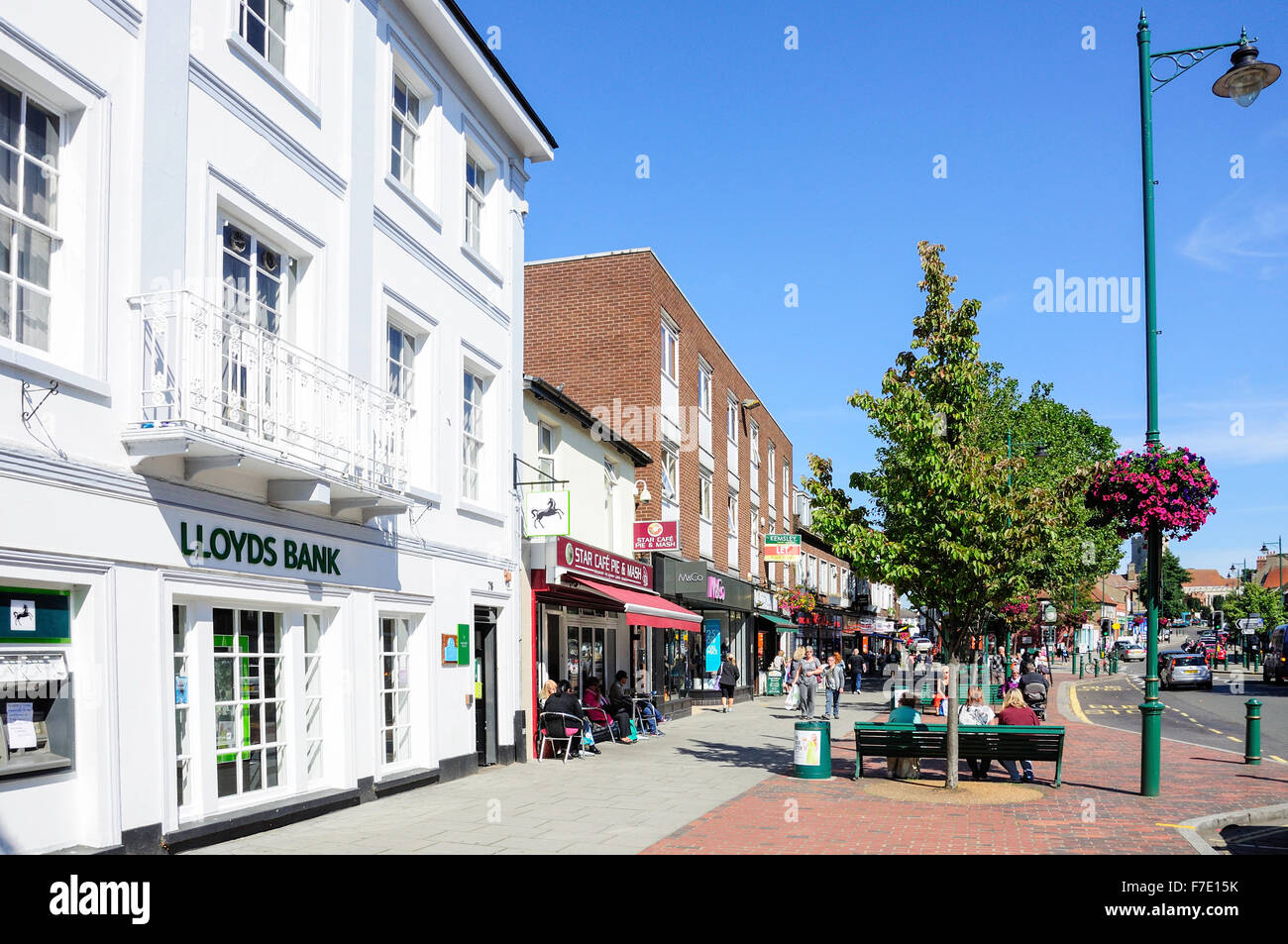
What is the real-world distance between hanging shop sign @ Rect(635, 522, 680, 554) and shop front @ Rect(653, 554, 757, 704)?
3.89 feet

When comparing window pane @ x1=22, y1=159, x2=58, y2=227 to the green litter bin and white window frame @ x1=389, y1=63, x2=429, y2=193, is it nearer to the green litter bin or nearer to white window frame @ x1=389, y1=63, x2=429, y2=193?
white window frame @ x1=389, y1=63, x2=429, y2=193

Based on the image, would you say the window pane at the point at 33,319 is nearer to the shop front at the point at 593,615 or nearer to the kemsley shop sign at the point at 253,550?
the kemsley shop sign at the point at 253,550

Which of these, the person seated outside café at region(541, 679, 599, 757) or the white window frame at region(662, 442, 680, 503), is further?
the white window frame at region(662, 442, 680, 503)

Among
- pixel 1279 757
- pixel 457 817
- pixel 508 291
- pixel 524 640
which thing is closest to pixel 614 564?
pixel 524 640

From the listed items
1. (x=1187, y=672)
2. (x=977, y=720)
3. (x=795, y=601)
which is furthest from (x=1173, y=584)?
(x=977, y=720)

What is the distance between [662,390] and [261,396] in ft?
64.7

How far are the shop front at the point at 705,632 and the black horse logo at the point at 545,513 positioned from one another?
27.4 ft

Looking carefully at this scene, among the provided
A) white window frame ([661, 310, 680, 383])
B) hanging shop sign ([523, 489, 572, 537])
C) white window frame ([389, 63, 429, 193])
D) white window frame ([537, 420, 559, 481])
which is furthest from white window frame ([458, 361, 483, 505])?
white window frame ([661, 310, 680, 383])

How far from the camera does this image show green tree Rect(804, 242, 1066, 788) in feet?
42.4

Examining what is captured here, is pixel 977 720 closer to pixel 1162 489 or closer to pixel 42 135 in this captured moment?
pixel 1162 489

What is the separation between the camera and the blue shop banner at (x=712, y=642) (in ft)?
110

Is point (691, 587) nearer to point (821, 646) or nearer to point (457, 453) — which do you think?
point (457, 453)

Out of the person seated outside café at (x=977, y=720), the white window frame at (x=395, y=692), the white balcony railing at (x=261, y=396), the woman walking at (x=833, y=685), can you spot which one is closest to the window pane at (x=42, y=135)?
the white balcony railing at (x=261, y=396)

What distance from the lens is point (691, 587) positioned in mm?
27516
